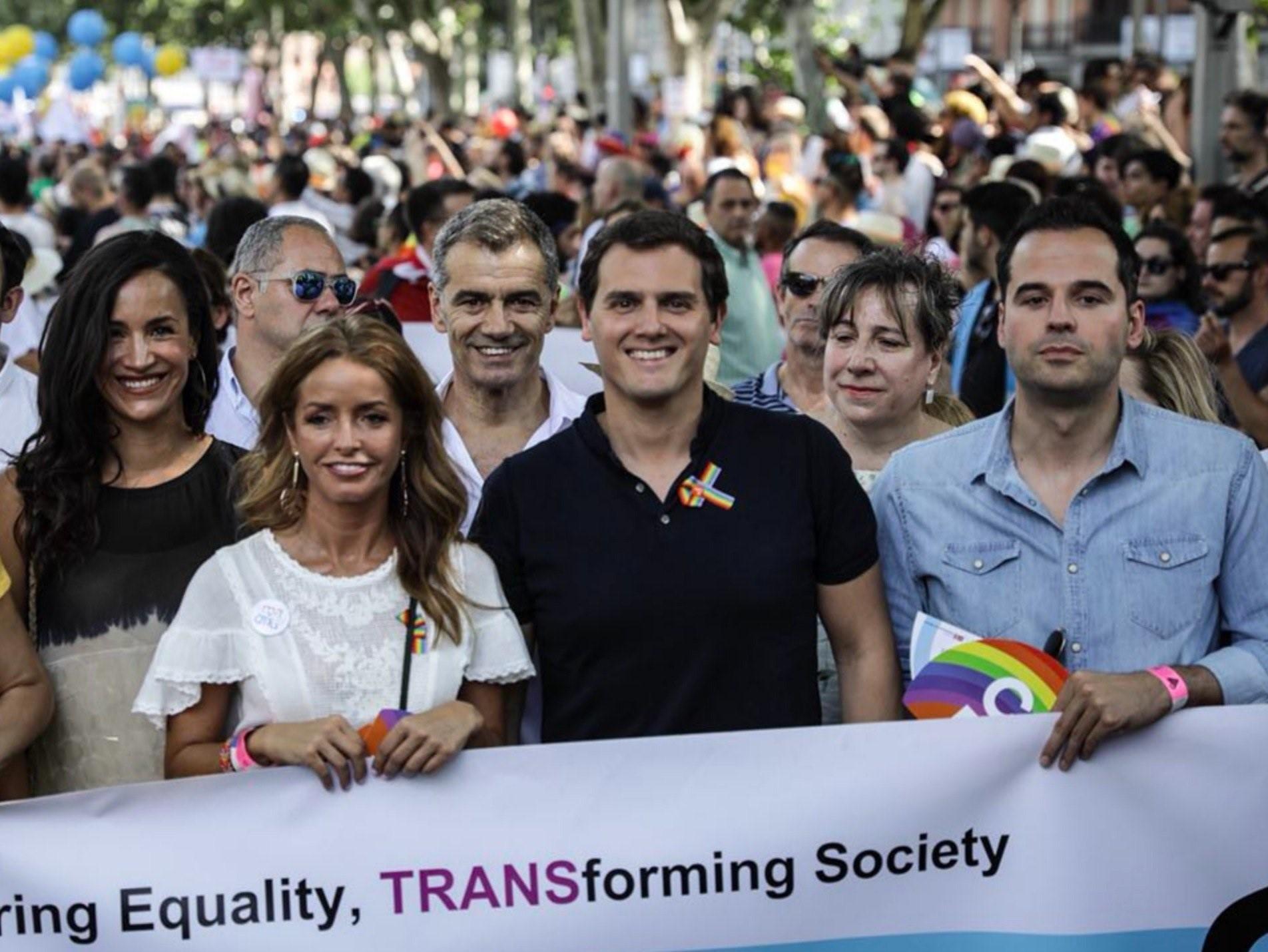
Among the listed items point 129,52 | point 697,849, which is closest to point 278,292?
point 697,849

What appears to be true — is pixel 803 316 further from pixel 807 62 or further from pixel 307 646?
pixel 807 62

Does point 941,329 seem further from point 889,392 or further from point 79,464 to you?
point 79,464

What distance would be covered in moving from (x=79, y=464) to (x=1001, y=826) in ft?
6.31

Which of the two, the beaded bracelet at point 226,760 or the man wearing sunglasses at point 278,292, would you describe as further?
the man wearing sunglasses at point 278,292

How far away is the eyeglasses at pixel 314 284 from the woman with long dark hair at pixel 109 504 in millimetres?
1651

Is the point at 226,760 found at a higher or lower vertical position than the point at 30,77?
lower

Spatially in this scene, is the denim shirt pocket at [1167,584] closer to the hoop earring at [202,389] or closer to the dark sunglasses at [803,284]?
the hoop earring at [202,389]

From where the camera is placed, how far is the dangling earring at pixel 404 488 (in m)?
4.40

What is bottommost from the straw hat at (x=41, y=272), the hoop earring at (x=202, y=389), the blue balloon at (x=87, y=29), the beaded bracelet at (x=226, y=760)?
the beaded bracelet at (x=226, y=760)

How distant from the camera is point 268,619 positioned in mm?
4195

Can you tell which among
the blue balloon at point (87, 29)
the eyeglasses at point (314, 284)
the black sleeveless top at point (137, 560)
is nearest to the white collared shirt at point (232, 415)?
the eyeglasses at point (314, 284)

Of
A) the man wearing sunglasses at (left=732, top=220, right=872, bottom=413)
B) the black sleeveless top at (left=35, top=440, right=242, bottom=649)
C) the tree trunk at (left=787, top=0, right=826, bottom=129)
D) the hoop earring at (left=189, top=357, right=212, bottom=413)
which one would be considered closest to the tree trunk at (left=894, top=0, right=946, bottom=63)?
the tree trunk at (left=787, top=0, right=826, bottom=129)

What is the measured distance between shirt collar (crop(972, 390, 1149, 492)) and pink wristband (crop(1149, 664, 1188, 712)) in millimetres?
410

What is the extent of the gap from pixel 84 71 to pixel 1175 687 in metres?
46.1
